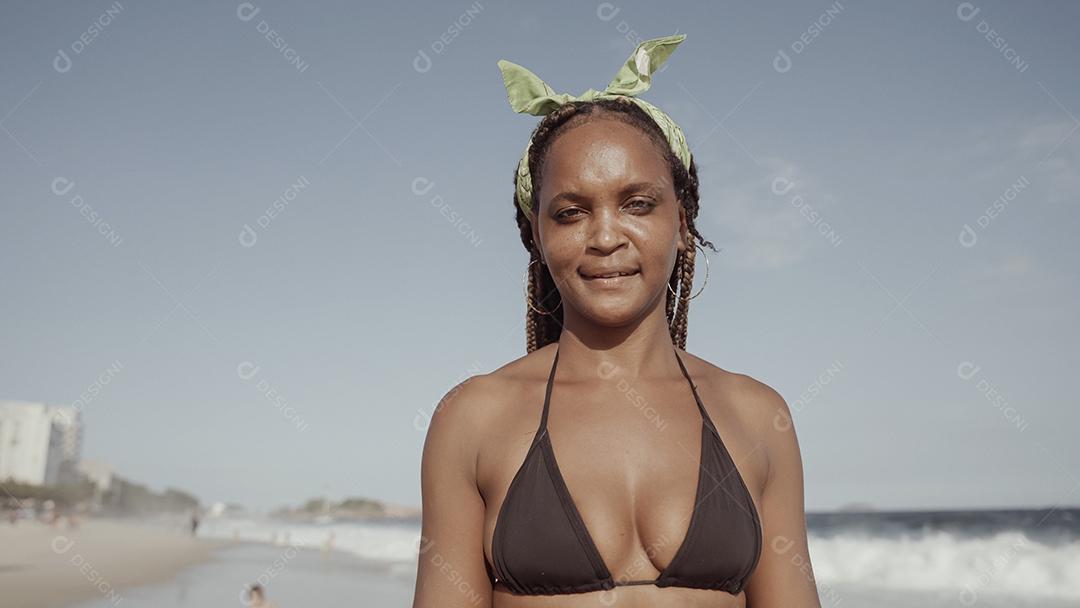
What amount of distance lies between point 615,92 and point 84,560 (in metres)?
31.7

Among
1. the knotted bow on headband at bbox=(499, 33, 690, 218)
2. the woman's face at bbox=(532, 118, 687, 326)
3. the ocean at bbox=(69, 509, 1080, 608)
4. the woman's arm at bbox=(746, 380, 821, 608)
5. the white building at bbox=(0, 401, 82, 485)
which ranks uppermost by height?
the white building at bbox=(0, 401, 82, 485)

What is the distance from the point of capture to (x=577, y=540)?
2.14 meters

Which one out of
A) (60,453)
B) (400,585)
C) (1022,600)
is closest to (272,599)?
(400,585)

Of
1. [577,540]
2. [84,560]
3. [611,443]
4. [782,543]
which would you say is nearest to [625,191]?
[611,443]

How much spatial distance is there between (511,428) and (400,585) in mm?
23901

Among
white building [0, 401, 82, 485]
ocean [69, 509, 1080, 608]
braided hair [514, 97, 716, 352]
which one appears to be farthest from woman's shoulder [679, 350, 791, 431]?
white building [0, 401, 82, 485]

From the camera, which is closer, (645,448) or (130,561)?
(645,448)

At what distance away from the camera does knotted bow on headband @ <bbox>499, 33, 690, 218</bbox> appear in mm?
2617

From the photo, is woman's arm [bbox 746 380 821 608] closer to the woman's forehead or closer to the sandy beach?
the woman's forehead

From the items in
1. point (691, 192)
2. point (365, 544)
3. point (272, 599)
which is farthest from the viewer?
point (365, 544)

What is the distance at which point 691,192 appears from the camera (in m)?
2.68

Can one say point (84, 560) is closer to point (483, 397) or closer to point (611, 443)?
point (483, 397)

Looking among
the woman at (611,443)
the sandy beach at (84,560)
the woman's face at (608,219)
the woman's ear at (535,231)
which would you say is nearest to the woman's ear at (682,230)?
the woman at (611,443)

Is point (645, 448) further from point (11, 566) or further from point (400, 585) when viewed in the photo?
point (11, 566)
